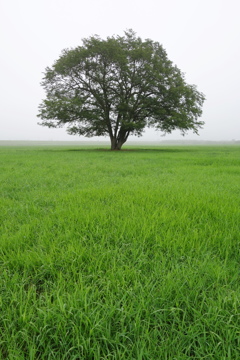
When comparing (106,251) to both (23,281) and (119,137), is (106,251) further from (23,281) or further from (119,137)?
(119,137)

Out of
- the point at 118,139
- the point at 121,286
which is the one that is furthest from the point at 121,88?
the point at 121,286

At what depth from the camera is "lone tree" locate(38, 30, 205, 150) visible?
67.8 ft

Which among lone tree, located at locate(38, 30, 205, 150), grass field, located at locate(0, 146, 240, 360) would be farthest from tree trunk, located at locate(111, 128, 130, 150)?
grass field, located at locate(0, 146, 240, 360)

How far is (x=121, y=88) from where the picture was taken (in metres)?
22.5

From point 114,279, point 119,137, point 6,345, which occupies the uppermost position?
point 119,137

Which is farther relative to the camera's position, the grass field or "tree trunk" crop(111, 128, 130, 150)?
"tree trunk" crop(111, 128, 130, 150)

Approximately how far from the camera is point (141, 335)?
107 centimetres

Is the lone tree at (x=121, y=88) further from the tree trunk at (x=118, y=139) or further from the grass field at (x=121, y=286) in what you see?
the grass field at (x=121, y=286)

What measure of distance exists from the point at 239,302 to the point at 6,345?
60.8 inches

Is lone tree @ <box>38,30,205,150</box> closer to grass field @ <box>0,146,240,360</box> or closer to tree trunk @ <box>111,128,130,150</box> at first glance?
tree trunk @ <box>111,128,130,150</box>

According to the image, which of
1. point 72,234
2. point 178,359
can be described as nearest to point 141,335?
point 178,359

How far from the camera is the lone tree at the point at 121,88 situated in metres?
20.7

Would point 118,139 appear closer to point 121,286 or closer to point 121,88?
point 121,88

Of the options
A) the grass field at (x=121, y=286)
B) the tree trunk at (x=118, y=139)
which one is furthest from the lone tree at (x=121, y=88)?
the grass field at (x=121, y=286)
